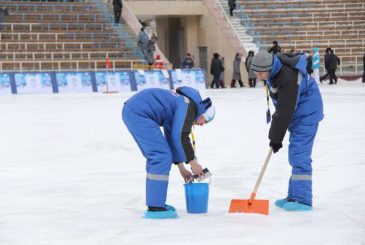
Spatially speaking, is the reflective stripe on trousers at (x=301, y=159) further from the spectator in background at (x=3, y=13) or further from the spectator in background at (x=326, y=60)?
the spectator in background at (x=3, y=13)

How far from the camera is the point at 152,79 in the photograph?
3328cm

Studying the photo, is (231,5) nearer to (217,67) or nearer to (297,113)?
(217,67)

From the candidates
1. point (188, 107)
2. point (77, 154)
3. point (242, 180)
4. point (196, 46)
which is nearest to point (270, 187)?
point (242, 180)

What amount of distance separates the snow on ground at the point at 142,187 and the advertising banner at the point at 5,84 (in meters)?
14.3

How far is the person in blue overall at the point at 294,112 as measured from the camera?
23.9 feet

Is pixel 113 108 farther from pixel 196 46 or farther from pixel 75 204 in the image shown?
pixel 196 46

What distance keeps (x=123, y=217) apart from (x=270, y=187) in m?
2.01

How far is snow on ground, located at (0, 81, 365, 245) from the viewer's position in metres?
6.59

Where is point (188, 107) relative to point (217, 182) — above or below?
above

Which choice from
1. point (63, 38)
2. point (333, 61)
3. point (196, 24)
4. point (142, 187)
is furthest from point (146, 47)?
point (142, 187)

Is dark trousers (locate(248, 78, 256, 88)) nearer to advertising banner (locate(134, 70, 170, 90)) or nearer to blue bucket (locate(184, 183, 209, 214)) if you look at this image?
advertising banner (locate(134, 70, 170, 90))

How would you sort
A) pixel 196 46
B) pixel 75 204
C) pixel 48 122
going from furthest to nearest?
pixel 196 46, pixel 48 122, pixel 75 204

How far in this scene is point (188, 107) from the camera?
7.02 m

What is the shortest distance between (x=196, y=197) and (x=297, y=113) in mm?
965
